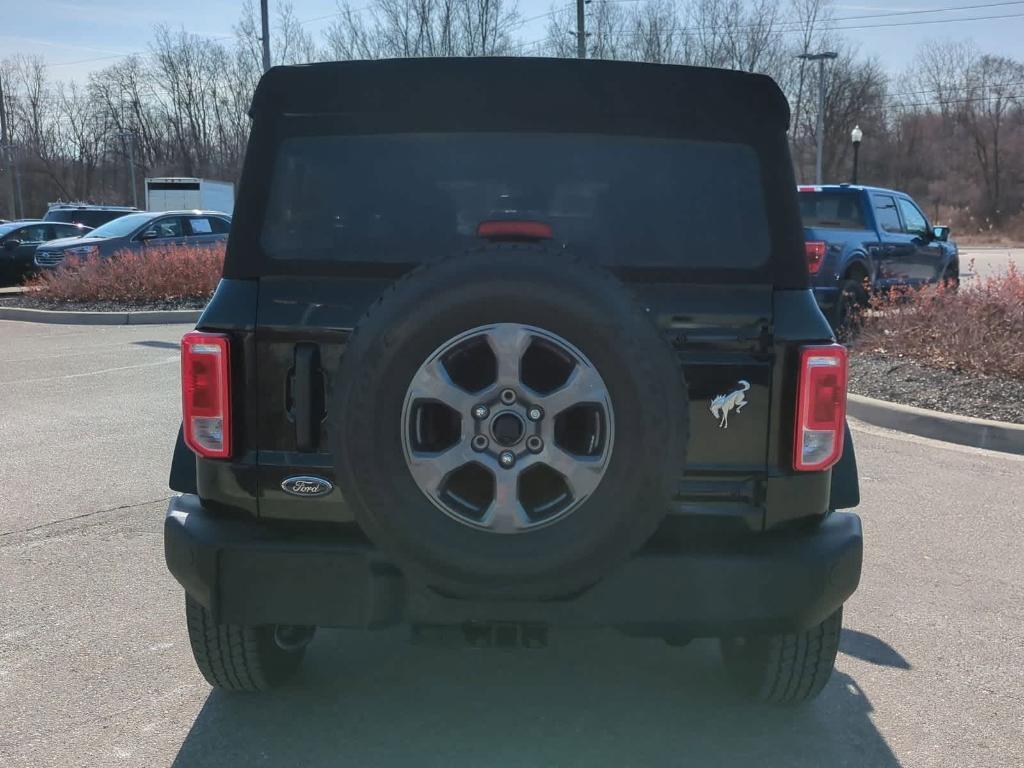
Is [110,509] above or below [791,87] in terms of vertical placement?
below

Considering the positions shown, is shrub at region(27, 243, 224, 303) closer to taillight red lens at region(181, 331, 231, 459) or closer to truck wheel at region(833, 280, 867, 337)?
truck wheel at region(833, 280, 867, 337)

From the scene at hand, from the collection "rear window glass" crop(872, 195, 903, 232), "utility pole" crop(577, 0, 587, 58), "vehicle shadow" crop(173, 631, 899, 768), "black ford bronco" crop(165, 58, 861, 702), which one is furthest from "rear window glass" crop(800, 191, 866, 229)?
"utility pole" crop(577, 0, 587, 58)

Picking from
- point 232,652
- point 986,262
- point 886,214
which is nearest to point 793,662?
point 232,652

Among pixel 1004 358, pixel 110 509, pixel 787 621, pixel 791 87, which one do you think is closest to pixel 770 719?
pixel 787 621

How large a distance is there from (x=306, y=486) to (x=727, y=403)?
3.85 feet

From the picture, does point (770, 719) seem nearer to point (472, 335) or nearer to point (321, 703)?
point (321, 703)

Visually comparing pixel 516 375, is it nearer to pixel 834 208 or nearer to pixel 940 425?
pixel 940 425

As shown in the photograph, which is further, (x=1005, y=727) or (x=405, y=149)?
(x=1005, y=727)

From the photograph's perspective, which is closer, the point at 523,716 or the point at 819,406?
the point at 819,406

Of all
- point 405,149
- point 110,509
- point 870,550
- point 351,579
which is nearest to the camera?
point 351,579

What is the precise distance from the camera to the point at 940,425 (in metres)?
7.39

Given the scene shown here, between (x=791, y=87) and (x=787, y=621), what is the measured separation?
241ft

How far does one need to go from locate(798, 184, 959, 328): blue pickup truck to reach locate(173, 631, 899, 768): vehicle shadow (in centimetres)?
810

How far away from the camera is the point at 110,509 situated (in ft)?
17.7
